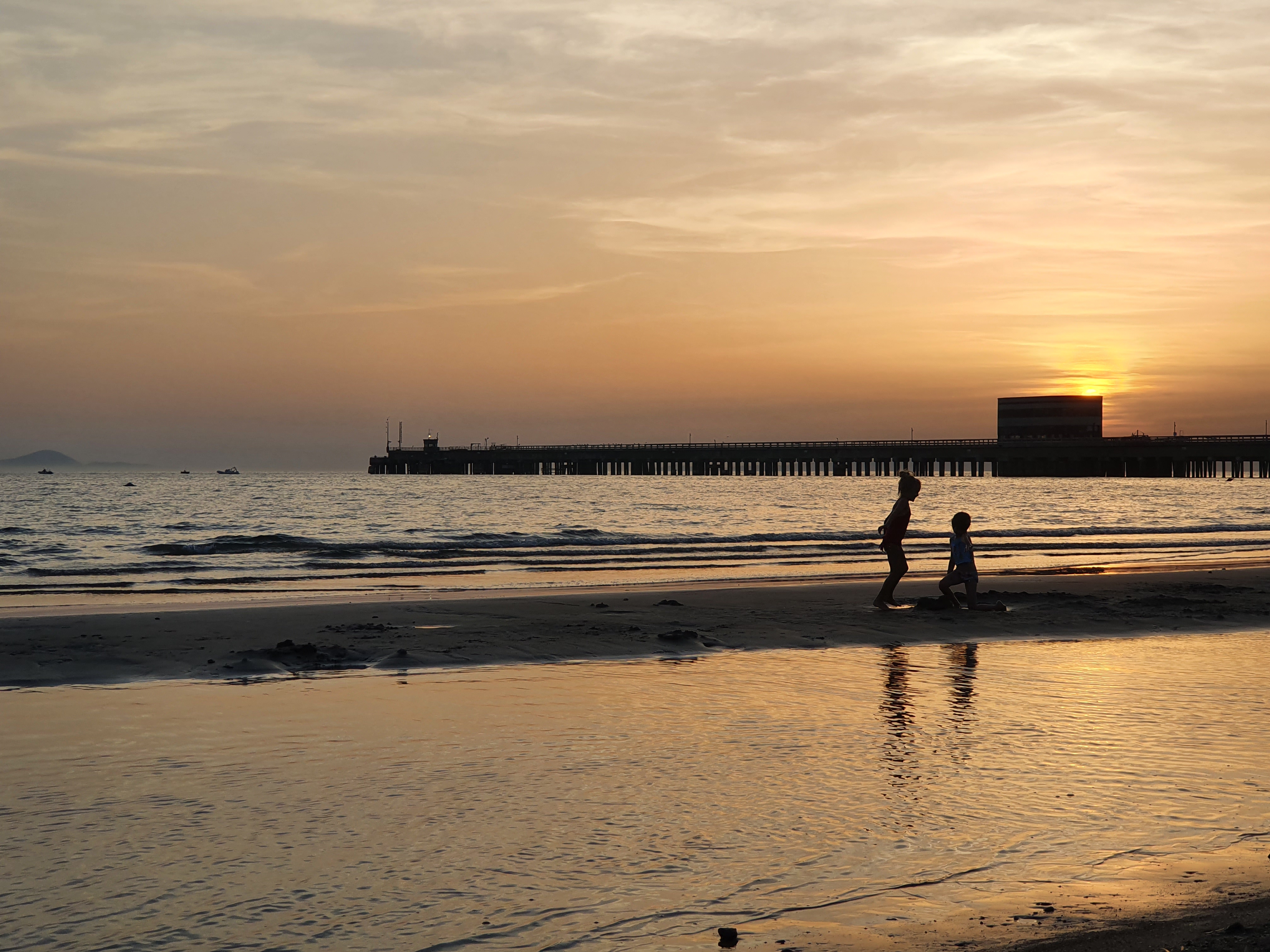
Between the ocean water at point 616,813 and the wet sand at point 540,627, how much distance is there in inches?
67.6

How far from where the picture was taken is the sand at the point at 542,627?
1184 centimetres

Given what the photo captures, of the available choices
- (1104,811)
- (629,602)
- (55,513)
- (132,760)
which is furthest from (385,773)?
(55,513)

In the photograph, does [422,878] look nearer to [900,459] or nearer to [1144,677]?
[1144,677]

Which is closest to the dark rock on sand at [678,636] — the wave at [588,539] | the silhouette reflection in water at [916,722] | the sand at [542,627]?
the sand at [542,627]

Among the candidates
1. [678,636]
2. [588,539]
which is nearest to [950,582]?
[678,636]

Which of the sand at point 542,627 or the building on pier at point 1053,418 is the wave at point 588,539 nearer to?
the sand at point 542,627

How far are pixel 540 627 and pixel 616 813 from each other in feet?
27.8

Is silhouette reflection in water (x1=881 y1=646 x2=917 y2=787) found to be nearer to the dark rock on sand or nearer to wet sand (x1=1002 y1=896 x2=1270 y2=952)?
wet sand (x1=1002 y1=896 x2=1270 y2=952)

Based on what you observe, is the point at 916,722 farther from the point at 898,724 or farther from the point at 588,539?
the point at 588,539

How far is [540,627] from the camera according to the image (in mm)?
14422

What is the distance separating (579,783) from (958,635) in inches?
349

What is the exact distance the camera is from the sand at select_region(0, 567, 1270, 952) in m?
11.8

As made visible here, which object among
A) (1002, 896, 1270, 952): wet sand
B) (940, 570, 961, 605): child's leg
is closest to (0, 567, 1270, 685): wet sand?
(940, 570, 961, 605): child's leg

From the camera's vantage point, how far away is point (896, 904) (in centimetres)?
471
